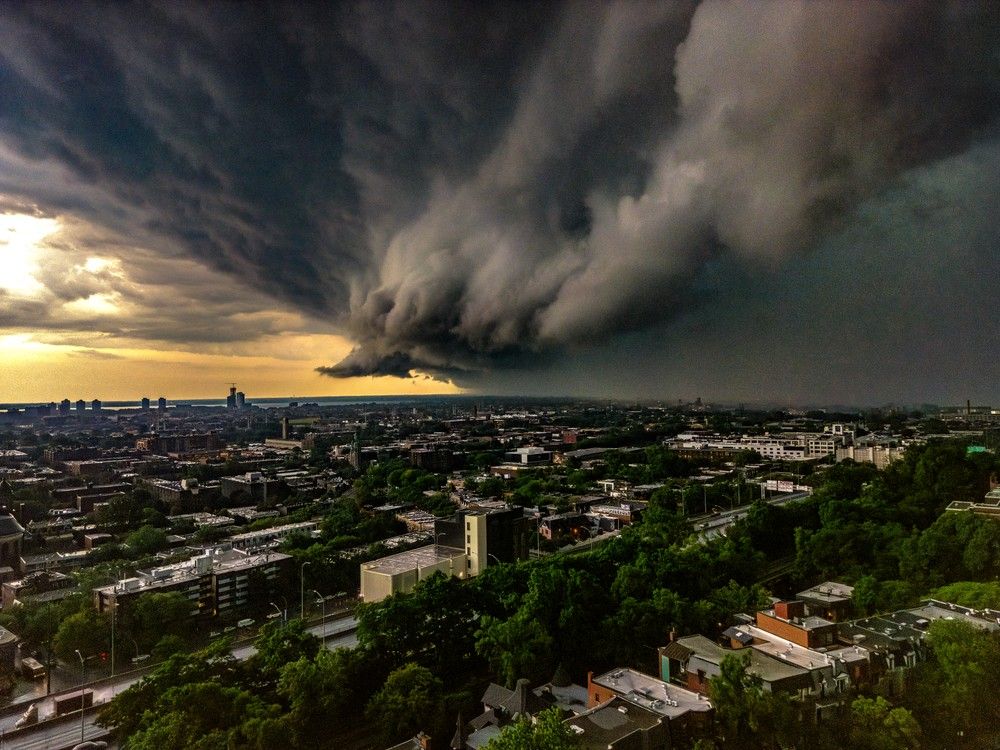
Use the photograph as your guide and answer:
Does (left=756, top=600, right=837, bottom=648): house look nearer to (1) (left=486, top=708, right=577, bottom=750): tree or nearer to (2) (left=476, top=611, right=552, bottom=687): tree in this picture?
(2) (left=476, top=611, right=552, bottom=687): tree

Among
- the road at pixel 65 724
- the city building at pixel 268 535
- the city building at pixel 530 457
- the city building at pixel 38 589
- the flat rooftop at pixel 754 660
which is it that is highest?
the flat rooftop at pixel 754 660

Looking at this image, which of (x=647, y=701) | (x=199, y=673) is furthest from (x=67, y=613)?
(x=647, y=701)

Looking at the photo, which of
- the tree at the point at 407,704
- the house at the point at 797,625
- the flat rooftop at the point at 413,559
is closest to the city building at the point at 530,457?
the flat rooftop at the point at 413,559

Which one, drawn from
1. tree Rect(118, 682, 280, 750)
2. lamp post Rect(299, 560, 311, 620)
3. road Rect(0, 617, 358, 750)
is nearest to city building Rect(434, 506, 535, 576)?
lamp post Rect(299, 560, 311, 620)

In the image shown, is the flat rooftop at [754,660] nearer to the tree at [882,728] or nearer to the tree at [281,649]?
the tree at [882,728]

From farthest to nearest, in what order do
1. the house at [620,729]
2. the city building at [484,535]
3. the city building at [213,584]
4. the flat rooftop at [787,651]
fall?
the city building at [484,535] < the city building at [213,584] < the flat rooftop at [787,651] < the house at [620,729]

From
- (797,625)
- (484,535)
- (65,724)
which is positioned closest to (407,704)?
(65,724)

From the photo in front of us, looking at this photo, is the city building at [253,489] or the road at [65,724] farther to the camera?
the city building at [253,489]
